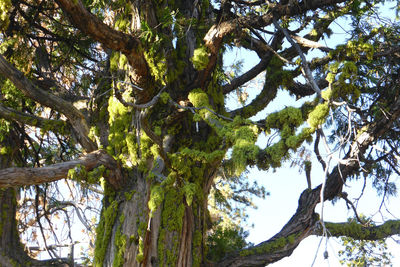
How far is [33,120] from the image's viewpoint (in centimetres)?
600

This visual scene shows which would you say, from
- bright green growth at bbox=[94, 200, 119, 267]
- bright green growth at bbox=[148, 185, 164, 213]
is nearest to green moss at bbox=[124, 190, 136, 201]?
bright green growth at bbox=[94, 200, 119, 267]

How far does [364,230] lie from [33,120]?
14.7 feet

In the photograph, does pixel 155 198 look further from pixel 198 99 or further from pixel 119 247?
pixel 198 99

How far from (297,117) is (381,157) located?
Result: 275 cm

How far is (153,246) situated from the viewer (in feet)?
17.3

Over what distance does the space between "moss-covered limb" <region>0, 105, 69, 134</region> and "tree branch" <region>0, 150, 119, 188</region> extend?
3.30ft

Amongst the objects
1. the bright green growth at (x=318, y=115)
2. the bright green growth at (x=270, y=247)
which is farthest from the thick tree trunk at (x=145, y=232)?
the bright green growth at (x=318, y=115)

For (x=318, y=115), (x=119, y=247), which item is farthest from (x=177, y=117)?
(x=318, y=115)

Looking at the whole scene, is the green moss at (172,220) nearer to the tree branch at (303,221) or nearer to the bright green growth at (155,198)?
the bright green growth at (155,198)

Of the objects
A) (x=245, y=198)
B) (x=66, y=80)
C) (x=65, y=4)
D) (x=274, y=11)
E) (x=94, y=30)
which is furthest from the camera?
(x=245, y=198)

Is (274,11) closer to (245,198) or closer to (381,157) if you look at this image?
(381,157)

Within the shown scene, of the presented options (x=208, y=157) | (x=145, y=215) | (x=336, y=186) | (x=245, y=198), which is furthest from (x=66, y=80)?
(x=245, y=198)

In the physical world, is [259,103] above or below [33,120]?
above

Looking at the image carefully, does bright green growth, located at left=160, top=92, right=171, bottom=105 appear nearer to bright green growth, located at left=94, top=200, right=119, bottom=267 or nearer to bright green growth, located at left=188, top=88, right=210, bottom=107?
bright green growth, located at left=188, top=88, right=210, bottom=107
